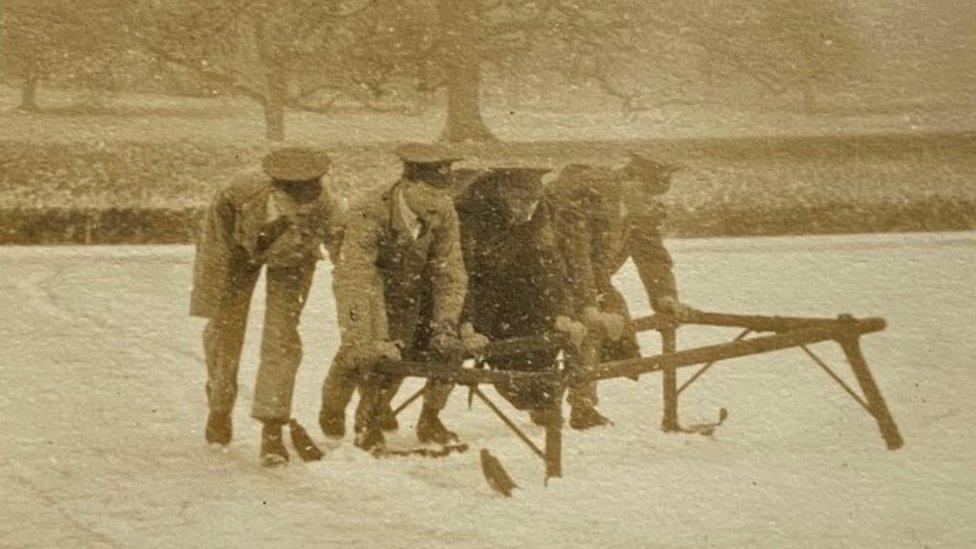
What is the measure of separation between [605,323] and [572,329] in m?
0.23

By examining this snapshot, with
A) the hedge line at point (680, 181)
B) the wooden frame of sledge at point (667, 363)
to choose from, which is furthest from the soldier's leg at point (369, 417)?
the hedge line at point (680, 181)

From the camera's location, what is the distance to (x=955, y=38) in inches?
211

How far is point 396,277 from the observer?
13.9 feet

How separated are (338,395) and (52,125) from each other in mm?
1749

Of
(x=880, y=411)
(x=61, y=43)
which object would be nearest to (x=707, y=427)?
(x=880, y=411)

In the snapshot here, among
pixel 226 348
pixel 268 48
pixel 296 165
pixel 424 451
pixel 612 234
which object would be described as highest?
pixel 268 48

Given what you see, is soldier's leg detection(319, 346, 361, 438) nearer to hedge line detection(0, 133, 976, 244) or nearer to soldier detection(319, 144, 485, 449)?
soldier detection(319, 144, 485, 449)

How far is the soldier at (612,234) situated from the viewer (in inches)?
181

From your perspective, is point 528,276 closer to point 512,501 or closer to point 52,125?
point 512,501

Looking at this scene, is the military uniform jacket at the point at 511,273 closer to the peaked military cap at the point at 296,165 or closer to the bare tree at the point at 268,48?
the peaked military cap at the point at 296,165

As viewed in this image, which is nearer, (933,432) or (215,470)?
(215,470)

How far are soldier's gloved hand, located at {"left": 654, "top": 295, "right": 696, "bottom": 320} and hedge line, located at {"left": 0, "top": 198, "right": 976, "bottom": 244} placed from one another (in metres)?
1.40

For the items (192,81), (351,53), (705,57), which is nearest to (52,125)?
(192,81)

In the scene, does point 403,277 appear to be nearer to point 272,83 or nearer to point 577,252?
point 577,252
